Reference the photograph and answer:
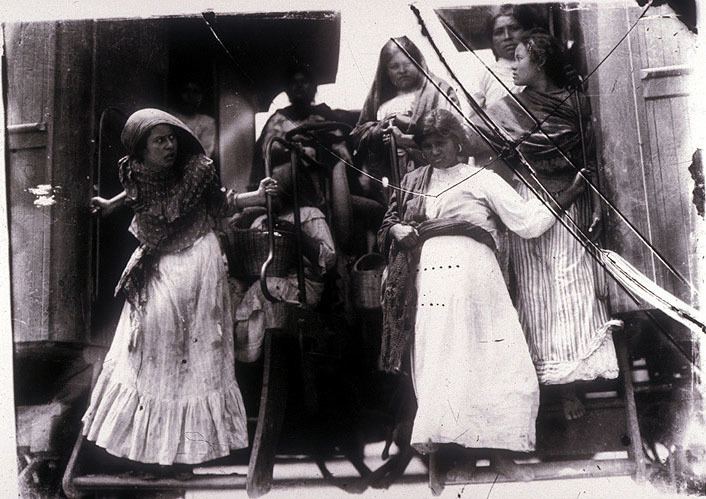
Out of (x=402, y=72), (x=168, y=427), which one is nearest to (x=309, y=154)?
(x=402, y=72)

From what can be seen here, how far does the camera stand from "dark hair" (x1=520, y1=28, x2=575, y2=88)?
4902mm

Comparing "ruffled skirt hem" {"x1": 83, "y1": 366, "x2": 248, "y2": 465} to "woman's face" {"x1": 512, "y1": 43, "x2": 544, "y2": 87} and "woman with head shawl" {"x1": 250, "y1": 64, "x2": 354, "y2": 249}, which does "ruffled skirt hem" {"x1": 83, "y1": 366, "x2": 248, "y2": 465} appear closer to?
"woman with head shawl" {"x1": 250, "y1": 64, "x2": 354, "y2": 249}

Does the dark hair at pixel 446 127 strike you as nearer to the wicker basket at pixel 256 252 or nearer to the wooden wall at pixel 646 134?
the wooden wall at pixel 646 134

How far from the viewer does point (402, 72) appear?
4.95m

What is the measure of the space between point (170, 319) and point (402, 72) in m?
1.88

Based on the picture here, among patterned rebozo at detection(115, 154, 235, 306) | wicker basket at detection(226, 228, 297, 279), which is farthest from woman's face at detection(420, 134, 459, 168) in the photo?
patterned rebozo at detection(115, 154, 235, 306)

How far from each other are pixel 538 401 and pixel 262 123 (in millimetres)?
2140

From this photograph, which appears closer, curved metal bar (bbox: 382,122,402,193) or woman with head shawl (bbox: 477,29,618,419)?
woman with head shawl (bbox: 477,29,618,419)

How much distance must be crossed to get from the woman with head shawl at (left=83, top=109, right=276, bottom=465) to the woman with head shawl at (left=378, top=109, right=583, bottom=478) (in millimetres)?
855

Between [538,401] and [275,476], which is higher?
[538,401]

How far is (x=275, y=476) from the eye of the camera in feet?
15.1

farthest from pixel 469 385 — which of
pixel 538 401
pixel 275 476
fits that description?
pixel 275 476

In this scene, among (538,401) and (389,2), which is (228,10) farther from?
(538,401)

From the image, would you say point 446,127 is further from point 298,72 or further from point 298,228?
point 298,228
